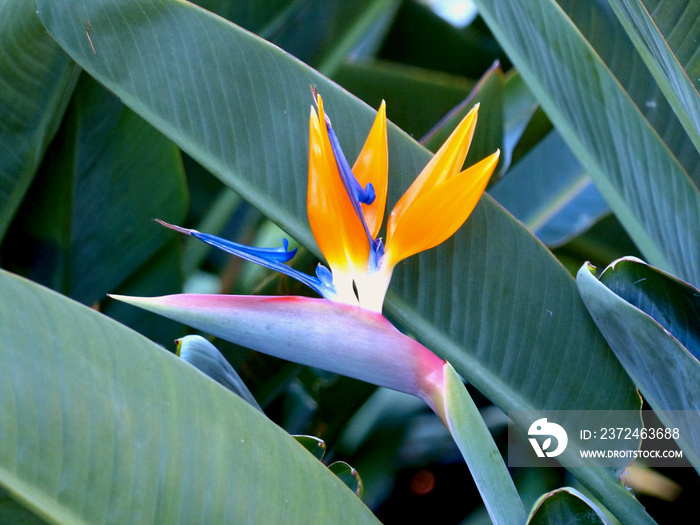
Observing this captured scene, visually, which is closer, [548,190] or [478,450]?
[478,450]

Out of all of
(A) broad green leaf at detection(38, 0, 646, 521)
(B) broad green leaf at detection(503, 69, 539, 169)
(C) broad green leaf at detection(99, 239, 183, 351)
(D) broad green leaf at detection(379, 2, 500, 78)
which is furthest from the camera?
(D) broad green leaf at detection(379, 2, 500, 78)

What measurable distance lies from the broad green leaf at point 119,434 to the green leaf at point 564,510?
0.55 ft

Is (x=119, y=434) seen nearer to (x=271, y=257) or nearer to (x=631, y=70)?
(x=271, y=257)

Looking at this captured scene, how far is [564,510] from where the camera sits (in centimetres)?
41

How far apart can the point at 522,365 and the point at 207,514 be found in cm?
33

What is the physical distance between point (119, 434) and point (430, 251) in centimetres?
32

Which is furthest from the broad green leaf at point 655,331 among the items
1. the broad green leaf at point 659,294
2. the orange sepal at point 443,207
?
the orange sepal at point 443,207

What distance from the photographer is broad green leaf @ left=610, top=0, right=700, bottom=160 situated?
46cm

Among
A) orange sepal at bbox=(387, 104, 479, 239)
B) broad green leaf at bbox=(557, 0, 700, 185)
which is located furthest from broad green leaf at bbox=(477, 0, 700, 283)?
orange sepal at bbox=(387, 104, 479, 239)

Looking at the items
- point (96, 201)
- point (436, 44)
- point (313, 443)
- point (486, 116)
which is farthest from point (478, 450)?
point (436, 44)

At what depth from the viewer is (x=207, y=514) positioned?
0.36 m

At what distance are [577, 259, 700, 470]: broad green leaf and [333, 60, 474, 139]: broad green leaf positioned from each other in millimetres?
592

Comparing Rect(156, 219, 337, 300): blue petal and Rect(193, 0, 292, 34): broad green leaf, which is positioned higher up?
Rect(193, 0, 292, 34): broad green leaf

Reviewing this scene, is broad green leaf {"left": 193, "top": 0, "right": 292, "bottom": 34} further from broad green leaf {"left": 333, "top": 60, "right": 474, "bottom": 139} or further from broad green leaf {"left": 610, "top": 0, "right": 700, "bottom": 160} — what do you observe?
broad green leaf {"left": 610, "top": 0, "right": 700, "bottom": 160}
